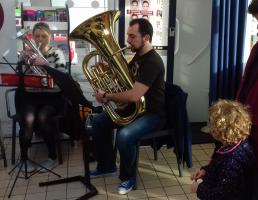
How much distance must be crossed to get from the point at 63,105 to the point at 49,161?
452 mm

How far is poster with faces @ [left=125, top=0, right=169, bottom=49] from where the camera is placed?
3.08 meters

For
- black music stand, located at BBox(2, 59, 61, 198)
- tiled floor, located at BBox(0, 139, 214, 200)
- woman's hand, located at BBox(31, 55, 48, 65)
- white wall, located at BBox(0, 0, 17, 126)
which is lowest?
tiled floor, located at BBox(0, 139, 214, 200)

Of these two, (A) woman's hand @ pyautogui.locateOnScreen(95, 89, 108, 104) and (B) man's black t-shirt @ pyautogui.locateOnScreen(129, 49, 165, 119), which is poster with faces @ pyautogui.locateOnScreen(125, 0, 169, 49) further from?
(A) woman's hand @ pyautogui.locateOnScreen(95, 89, 108, 104)

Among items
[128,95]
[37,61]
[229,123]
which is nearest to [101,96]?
[128,95]

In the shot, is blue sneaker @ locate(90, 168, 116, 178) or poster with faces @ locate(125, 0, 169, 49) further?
poster with faces @ locate(125, 0, 169, 49)

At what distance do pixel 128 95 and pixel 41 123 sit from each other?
83 cm

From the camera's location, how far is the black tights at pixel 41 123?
2592 millimetres

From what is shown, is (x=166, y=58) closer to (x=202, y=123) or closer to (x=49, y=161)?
(x=202, y=123)

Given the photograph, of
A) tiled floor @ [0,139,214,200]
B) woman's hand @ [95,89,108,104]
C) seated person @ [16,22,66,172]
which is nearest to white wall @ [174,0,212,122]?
tiled floor @ [0,139,214,200]

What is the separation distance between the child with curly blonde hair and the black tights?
5.02ft

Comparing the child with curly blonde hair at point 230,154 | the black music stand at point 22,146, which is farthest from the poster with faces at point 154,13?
the child with curly blonde hair at point 230,154

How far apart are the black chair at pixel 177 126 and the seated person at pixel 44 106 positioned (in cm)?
77

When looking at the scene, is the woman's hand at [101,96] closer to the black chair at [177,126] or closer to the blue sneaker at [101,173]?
the black chair at [177,126]

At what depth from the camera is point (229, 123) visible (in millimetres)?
1399
